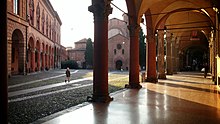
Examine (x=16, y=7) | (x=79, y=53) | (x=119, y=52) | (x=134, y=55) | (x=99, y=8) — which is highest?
(x=16, y=7)

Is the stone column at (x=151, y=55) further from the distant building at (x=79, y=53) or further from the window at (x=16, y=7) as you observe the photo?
the distant building at (x=79, y=53)

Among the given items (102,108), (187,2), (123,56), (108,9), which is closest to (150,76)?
(187,2)

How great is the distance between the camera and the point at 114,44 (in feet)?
192

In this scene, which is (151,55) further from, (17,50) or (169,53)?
(17,50)

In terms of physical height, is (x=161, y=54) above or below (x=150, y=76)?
above

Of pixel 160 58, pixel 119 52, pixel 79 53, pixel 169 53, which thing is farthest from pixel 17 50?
pixel 79 53

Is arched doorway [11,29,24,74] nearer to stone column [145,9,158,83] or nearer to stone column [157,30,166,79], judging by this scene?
stone column [157,30,166,79]

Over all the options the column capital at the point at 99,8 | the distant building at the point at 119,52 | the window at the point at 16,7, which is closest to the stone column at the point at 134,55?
the column capital at the point at 99,8

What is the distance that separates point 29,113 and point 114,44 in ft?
171

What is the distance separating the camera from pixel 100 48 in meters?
8.62

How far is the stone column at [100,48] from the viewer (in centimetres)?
852

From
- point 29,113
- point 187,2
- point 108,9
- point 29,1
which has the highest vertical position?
point 29,1
